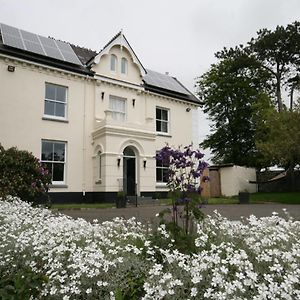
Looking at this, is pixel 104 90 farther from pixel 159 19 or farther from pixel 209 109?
pixel 209 109

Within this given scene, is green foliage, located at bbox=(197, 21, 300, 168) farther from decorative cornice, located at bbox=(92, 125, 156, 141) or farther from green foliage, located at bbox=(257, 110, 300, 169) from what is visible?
decorative cornice, located at bbox=(92, 125, 156, 141)

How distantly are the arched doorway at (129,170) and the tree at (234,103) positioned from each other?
48.1 feet

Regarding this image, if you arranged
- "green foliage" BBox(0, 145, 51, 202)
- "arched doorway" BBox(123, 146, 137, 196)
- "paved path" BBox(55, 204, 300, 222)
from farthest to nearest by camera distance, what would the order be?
"arched doorway" BBox(123, 146, 137, 196) → "green foliage" BBox(0, 145, 51, 202) → "paved path" BBox(55, 204, 300, 222)

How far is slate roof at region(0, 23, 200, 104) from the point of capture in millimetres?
15148

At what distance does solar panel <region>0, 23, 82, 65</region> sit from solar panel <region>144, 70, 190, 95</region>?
5.36m

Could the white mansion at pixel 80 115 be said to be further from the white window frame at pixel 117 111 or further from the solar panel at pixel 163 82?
the solar panel at pixel 163 82

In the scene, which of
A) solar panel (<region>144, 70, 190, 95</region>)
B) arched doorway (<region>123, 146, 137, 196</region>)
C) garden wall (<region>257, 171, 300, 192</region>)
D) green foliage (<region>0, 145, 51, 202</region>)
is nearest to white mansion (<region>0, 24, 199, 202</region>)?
arched doorway (<region>123, 146, 137, 196</region>)

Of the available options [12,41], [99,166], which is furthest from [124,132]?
[12,41]

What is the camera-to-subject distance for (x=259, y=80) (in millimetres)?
31328

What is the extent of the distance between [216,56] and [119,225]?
32.2 meters

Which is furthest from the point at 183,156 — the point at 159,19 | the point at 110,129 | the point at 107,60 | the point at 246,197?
the point at 107,60

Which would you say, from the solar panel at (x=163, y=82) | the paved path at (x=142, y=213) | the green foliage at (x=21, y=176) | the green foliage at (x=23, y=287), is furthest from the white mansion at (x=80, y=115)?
the green foliage at (x=23, y=287)

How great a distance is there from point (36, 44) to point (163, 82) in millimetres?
8778

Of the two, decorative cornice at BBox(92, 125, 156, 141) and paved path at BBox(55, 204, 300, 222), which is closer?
paved path at BBox(55, 204, 300, 222)
